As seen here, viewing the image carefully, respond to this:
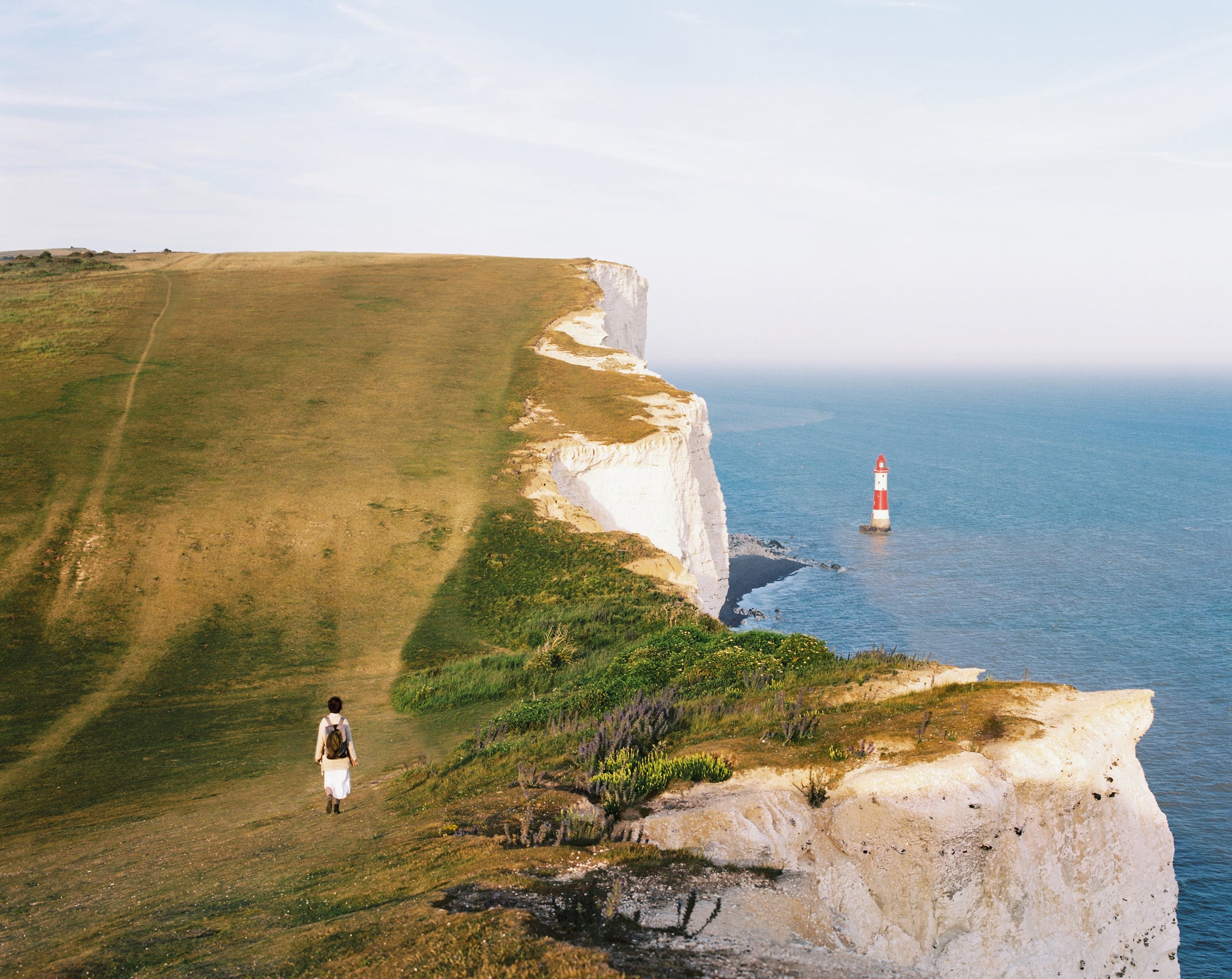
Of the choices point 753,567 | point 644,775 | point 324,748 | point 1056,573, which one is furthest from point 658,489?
point 1056,573

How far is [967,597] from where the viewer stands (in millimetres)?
60469

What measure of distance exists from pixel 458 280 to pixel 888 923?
240 feet

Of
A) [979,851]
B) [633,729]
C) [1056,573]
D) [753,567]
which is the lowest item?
[1056,573]

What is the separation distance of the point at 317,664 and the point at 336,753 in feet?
40.1

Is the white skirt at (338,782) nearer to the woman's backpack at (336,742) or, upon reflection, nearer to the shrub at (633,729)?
the woman's backpack at (336,742)

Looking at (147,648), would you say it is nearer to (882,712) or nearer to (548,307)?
(882,712)

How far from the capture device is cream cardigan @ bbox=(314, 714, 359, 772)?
1370 centimetres

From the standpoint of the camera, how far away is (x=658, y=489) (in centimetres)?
4100

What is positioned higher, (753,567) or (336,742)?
(336,742)

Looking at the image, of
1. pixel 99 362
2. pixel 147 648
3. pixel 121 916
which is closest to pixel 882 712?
pixel 121 916

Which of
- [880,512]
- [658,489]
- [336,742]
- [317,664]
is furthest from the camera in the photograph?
[880,512]

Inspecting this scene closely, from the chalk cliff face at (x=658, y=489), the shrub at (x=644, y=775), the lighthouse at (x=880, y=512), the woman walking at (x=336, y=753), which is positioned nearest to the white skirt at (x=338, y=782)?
the woman walking at (x=336, y=753)

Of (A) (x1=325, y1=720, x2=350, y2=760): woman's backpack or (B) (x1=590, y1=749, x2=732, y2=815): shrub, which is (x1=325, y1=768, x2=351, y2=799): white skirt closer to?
(A) (x1=325, y1=720, x2=350, y2=760): woman's backpack

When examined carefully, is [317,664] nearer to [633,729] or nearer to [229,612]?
[229,612]
